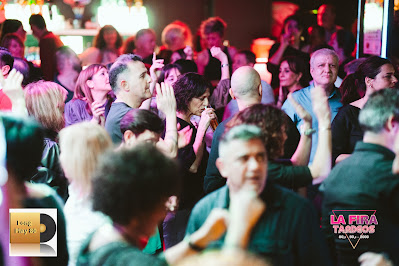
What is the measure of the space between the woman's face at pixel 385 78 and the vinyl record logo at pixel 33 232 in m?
1.98

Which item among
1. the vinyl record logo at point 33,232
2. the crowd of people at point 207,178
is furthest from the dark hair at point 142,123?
the vinyl record logo at point 33,232

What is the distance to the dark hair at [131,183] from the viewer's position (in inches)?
64.2

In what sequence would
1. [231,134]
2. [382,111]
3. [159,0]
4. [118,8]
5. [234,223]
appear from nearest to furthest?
[234,223], [231,134], [382,111], [118,8], [159,0]

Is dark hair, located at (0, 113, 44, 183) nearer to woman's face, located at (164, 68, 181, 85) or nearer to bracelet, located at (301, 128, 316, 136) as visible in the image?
bracelet, located at (301, 128, 316, 136)

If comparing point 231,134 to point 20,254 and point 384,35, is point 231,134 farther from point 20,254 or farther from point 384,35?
point 384,35

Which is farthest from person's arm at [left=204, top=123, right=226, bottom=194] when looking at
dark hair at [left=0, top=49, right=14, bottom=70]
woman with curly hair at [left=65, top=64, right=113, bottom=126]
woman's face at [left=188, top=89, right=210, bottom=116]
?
dark hair at [left=0, top=49, right=14, bottom=70]

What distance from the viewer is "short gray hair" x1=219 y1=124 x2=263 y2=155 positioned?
197 centimetres

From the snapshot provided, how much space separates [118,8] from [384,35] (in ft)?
15.5

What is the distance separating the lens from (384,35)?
4359 mm

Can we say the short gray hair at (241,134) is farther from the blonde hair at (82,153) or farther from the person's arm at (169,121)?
the person's arm at (169,121)

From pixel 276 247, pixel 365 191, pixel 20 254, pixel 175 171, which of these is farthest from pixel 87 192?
pixel 365 191

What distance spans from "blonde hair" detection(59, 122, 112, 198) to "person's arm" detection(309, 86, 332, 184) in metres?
0.83

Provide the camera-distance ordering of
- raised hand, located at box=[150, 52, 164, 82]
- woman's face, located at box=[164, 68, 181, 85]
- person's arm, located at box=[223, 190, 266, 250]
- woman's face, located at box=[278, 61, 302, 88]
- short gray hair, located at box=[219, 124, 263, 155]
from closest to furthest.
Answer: person's arm, located at box=[223, 190, 266, 250] → short gray hair, located at box=[219, 124, 263, 155] → raised hand, located at box=[150, 52, 164, 82] → woman's face, located at box=[164, 68, 181, 85] → woman's face, located at box=[278, 61, 302, 88]

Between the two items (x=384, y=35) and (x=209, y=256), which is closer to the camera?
(x=209, y=256)
